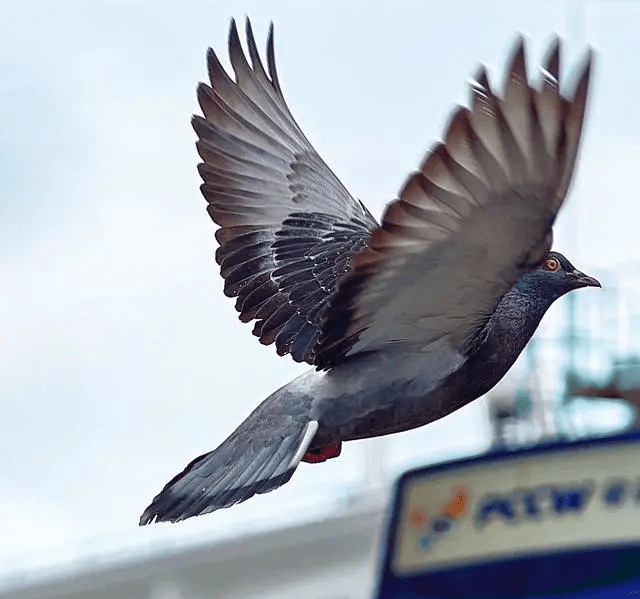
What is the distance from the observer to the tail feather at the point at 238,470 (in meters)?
4.15

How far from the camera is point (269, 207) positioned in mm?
6023

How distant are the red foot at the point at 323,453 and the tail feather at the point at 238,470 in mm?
109

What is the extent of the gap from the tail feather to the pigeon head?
2.27 ft

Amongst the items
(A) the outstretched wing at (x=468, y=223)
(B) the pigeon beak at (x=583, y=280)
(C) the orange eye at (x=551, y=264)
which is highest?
(A) the outstretched wing at (x=468, y=223)

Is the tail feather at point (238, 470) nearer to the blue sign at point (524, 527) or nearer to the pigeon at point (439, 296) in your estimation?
the pigeon at point (439, 296)

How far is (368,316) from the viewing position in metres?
4.57

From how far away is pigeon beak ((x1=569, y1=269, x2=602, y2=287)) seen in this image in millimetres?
4559

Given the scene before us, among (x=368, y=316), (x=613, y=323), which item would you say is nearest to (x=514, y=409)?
(x=613, y=323)

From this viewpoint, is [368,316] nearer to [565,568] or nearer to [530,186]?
[530,186]

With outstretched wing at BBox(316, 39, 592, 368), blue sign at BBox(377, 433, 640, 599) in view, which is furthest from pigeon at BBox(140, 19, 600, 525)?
blue sign at BBox(377, 433, 640, 599)

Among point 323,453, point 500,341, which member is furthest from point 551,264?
point 323,453

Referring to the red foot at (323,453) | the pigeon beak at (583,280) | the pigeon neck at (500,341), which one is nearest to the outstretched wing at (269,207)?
the red foot at (323,453)

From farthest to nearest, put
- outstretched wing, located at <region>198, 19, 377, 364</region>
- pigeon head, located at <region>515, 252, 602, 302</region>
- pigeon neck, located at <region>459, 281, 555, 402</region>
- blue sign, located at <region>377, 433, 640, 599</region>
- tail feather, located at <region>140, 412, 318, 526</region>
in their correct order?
blue sign, located at <region>377, 433, 640, 599</region>
outstretched wing, located at <region>198, 19, 377, 364</region>
pigeon head, located at <region>515, 252, 602, 302</region>
pigeon neck, located at <region>459, 281, 555, 402</region>
tail feather, located at <region>140, 412, 318, 526</region>

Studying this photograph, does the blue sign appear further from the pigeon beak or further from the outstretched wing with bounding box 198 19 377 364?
the pigeon beak
